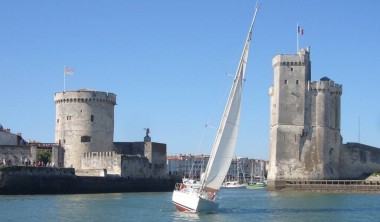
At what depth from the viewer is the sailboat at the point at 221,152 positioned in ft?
108

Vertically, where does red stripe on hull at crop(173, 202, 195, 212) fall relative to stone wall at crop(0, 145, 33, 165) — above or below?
below

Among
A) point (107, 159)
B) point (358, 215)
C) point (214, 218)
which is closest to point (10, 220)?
point (214, 218)

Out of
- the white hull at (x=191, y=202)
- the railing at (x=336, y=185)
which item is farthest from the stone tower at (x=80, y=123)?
the white hull at (x=191, y=202)

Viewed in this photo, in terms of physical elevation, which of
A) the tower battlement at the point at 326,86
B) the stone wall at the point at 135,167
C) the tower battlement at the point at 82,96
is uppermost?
the tower battlement at the point at 326,86

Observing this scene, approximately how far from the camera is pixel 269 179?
67.6 metres

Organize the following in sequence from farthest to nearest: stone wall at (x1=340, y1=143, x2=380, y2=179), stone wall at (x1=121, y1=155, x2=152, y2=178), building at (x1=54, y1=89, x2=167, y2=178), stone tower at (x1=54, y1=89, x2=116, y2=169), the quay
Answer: stone wall at (x1=340, y1=143, x2=380, y2=179), the quay, stone tower at (x1=54, y1=89, x2=116, y2=169), building at (x1=54, y1=89, x2=167, y2=178), stone wall at (x1=121, y1=155, x2=152, y2=178)

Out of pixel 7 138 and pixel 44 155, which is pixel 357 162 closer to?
pixel 44 155

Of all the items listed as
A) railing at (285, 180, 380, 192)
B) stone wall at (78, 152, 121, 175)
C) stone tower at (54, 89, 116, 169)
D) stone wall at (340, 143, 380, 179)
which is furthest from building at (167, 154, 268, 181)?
stone wall at (78, 152, 121, 175)

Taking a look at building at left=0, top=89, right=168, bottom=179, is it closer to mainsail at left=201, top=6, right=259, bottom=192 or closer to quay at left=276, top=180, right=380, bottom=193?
quay at left=276, top=180, right=380, bottom=193

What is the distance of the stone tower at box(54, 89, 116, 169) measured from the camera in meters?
59.3

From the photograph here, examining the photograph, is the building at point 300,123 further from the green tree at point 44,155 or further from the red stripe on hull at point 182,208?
the red stripe on hull at point 182,208

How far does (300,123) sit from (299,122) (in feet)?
0.47

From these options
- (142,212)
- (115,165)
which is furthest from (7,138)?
(142,212)

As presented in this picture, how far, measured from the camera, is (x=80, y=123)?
5941 cm
